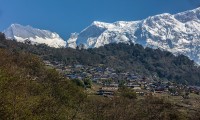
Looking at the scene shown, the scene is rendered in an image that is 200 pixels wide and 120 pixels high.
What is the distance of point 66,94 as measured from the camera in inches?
3991

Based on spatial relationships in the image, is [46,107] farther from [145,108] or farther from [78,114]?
[145,108]

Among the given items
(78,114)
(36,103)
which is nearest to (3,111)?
(36,103)

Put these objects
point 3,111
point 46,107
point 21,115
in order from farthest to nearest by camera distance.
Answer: point 46,107, point 21,115, point 3,111

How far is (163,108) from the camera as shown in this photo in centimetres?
10256

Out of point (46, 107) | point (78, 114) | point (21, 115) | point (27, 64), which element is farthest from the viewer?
point (27, 64)

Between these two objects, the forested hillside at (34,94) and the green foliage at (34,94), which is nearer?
the forested hillside at (34,94)

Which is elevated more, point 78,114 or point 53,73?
point 53,73

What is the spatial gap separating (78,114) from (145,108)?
63.6ft

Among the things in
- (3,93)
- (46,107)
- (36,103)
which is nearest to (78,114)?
(46,107)

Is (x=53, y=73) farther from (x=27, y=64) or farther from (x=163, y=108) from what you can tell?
(x=163, y=108)

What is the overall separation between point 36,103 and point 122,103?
4423 centimetres

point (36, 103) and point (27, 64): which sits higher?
point (27, 64)

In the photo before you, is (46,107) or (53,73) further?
(53,73)

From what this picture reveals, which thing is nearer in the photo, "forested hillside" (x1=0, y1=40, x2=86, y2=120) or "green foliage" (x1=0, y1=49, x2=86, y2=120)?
"forested hillside" (x1=0, y1=40, x2=86, y2=120)
